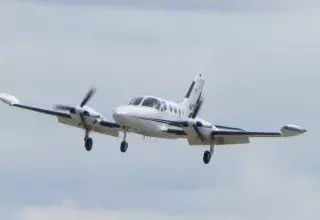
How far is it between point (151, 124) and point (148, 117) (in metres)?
0.65

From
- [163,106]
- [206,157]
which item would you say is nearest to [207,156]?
[206,157]

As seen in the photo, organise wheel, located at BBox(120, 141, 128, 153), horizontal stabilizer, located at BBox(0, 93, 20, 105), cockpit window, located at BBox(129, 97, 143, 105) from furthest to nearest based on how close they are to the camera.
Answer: horizontal stabilizer, located at BBox(0, 93, 20, 105) → cockpit window, located at BBox(129, 97, 143, 105) → wheel, located at BBox(120, 141, 128, 153)

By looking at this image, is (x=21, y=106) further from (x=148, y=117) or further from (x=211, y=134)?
(x=211, y=134)

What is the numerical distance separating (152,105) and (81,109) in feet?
16.4

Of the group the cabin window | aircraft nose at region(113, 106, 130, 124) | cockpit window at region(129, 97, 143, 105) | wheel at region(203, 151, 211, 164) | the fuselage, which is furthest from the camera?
the cabin window

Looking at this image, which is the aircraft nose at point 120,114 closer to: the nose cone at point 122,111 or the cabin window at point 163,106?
the nose cone at point 122,111

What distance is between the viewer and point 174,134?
316ft

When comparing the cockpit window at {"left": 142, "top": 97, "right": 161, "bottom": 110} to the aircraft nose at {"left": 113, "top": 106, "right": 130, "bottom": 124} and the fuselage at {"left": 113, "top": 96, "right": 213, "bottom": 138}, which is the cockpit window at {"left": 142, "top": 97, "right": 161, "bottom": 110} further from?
the aircraft nose at {"left": 113, "top": 106, "right": 130, "bottom": 124}

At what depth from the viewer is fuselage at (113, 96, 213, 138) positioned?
3649 inches

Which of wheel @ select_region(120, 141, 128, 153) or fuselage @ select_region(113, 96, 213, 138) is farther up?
fuselage @ select_region(113, 96, 213, 138)

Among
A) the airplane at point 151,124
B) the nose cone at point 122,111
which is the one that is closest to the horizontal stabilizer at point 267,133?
the airplane at point 151,124

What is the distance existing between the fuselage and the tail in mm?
2297

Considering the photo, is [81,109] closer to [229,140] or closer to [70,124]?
[70,124]

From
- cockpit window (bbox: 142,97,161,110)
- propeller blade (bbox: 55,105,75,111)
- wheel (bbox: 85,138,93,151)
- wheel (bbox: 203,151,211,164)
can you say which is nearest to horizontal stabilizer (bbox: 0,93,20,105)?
propeller blade (bbox: 55,105,75,111)
